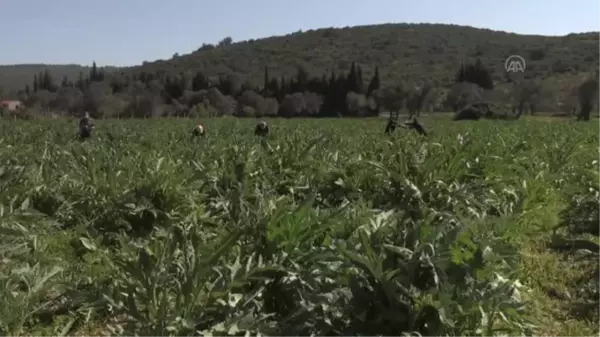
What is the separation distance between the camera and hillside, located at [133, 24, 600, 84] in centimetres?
12562

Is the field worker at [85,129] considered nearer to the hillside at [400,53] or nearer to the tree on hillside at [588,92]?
the tree on hillside at [588,92]

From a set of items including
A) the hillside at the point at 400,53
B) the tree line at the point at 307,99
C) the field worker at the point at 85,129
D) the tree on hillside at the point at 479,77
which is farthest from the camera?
the hillside at the point at 400,53

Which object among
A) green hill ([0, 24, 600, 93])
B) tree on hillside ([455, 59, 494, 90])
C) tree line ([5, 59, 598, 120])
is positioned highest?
green hill ([0, 24, 600, 93])

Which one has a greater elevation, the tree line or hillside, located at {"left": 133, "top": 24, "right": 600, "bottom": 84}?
hillside, located at {"left": 133, "top": 24, "right": 600, "bottom": 84}

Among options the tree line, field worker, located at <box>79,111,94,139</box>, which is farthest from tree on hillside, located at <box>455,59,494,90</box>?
field worker, located at <box>79,111,94,139</box>

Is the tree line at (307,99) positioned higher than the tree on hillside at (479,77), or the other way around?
the tree on hillside at (479,77)

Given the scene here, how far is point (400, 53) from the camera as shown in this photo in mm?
149750

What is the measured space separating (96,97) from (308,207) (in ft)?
295

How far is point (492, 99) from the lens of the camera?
86812 millimetres

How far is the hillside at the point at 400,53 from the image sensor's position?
126 m

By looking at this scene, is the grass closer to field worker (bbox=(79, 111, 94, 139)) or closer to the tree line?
field worker (bbox=(79, 111, 94, 139))

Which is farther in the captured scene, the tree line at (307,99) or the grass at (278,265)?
the tree line at (307,99)

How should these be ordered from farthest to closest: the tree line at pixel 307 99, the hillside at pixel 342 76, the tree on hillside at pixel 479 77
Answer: the tree on hillside at pixel 479 77, the hillside at pixel 342 76, the tree line at pixel 307 99

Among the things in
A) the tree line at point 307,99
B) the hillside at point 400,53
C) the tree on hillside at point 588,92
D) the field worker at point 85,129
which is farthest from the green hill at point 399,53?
the field worker at point 85,129
